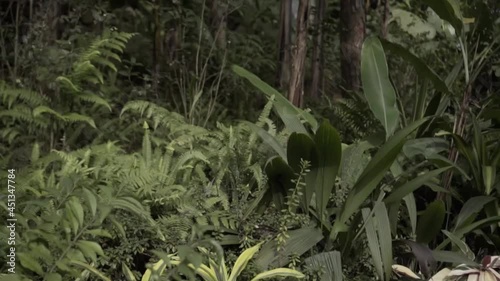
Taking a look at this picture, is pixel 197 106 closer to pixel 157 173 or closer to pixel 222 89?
pixel 222 89

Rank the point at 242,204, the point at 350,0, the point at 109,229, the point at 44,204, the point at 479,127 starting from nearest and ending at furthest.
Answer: the point at 44,204
the point at 109,229
the point at 242,204
the point at 479,127
the point at 350,0

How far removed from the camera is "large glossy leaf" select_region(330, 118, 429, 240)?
4230mm

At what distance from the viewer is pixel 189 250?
9.87 feet

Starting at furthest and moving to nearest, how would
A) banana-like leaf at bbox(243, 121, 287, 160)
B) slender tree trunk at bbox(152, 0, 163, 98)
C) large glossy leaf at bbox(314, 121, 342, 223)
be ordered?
slender tree trunk at bbox(152, 0, 163, 98), banana-like leaf at bbox(243, 121, 287, 160), large glossy leaf at bbox(314, 121, 342, 223)

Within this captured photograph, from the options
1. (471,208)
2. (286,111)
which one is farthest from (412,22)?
(471,208)

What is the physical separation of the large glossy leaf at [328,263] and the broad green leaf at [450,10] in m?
1.72

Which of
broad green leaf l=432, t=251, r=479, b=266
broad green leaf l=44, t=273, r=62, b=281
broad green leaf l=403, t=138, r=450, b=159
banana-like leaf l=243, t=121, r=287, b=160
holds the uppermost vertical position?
banana-like leaf l=243, t=121, r=287, b=160

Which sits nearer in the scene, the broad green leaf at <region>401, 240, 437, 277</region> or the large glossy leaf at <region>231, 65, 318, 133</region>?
the broad green leaf at <region>401, 240, 437, 277</region>

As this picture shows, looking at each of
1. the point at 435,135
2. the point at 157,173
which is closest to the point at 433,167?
the point at 435,135

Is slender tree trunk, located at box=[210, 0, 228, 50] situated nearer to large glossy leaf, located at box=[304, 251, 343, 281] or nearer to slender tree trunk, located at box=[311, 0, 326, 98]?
slender tree trunk, located at box=[311, 0, 326, 98]

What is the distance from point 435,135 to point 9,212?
2.68 m

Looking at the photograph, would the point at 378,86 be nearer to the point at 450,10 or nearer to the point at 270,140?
the point at 450,10

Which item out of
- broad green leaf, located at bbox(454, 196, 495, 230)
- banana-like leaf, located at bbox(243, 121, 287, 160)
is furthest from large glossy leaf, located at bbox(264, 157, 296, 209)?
broad green leaf, located at bbox(454, 196, 495, 230)

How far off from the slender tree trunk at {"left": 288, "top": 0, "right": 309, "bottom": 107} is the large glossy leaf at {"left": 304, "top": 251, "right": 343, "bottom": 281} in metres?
2.19
